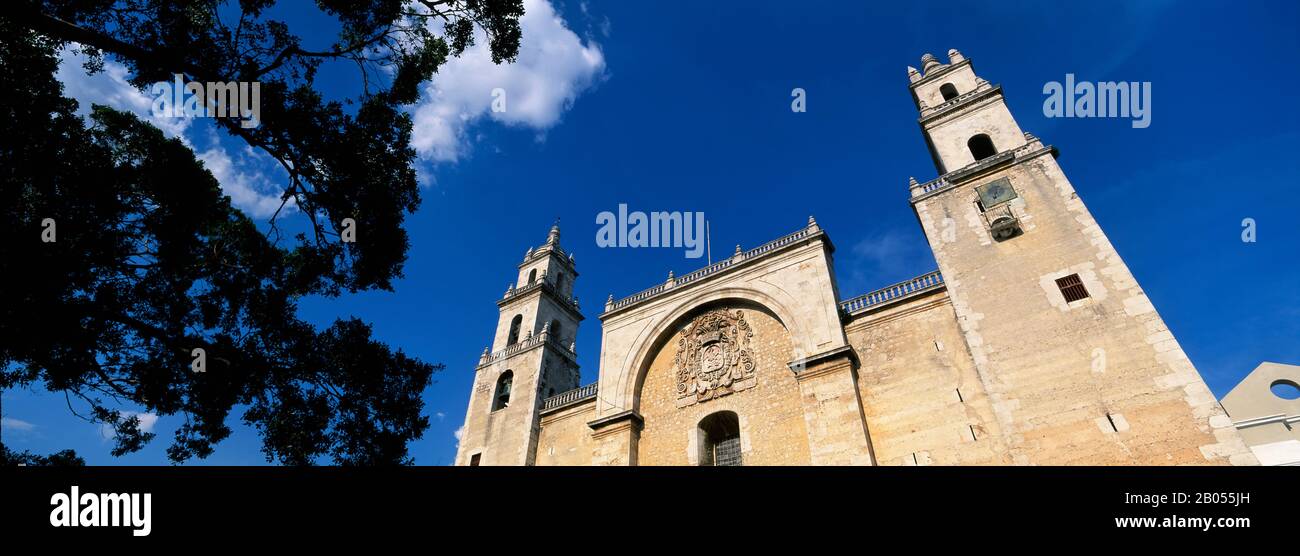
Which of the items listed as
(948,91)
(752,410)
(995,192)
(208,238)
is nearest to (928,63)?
(948,91)

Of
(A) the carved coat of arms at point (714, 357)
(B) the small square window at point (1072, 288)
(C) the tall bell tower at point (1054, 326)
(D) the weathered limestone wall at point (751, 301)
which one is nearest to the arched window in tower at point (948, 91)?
(C) the tall bell tower at point (1054, 326)

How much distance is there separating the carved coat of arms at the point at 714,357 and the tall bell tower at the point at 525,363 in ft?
23.2

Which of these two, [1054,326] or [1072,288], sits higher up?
[1072,288]

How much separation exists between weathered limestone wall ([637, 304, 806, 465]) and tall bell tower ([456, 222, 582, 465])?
18.4 feet

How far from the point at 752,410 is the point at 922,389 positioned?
498 cm

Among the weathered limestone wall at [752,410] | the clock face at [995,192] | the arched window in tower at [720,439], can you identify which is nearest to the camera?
the clock face at [995,192]

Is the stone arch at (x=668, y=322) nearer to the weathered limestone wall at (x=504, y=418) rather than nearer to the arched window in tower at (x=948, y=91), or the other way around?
the weathered limestone wall at (x=504, y=418)

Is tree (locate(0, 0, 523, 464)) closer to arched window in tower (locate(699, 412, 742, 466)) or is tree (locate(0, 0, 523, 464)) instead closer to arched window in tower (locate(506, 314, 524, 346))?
arched window in tower (locate(699, 412, 742, 466))

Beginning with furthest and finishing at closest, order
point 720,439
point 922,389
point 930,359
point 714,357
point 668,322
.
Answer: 1. point 668,322
2. point 714,357
3. point 720,439
4. point 930,359
5. point 922,389

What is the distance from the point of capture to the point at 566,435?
2188 centimetres

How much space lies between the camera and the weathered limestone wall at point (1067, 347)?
36.6 ft

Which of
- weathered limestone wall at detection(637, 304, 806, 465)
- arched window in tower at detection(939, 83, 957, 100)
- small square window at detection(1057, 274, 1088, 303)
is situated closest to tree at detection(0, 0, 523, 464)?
weathered limestone wall at detection(637, 304, 806, 465)

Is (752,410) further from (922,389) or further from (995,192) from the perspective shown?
(995,192)
